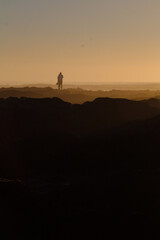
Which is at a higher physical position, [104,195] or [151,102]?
[151,102]

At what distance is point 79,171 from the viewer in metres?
26.9

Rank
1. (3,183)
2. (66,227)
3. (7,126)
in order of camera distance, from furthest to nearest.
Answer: (7,126) → (3,183) → (66,227)

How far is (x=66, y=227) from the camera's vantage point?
1644 cm

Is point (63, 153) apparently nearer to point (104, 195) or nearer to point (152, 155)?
point (152, 155)

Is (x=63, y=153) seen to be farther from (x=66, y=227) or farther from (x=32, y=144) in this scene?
(x=66, y=227)

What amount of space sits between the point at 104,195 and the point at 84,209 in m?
2.57

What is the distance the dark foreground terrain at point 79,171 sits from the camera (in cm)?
1669

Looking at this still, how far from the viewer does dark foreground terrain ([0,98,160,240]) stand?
657 inches

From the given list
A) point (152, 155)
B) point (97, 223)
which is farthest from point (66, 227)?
point (152, 155)

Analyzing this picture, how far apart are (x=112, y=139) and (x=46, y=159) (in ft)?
15.8

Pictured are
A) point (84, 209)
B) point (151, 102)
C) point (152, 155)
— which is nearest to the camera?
point (84, 209)

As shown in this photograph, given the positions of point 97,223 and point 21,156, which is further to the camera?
point 21,156

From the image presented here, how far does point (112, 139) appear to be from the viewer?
30.5 metres

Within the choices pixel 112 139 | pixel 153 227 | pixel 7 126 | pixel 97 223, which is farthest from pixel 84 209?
pixel 7 126
